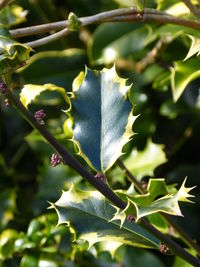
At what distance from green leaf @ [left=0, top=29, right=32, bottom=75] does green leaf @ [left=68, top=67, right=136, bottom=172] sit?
15cm

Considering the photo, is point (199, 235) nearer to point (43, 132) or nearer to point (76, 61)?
point (76, 61)

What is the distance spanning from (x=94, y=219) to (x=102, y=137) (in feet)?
0.46

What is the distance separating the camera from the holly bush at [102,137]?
93cm

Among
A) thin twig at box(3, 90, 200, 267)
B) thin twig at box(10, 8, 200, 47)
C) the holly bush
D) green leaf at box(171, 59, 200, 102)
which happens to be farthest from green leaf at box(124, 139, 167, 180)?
thin twig at box(3, 90, 200, 267)

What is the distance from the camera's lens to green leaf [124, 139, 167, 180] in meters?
1.43

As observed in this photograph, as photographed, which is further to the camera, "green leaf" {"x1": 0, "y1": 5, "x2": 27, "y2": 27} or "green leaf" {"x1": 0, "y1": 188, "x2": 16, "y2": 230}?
"green leaf" {"x1": 0, "y1": 188, "x2": 16, "y2": 230}

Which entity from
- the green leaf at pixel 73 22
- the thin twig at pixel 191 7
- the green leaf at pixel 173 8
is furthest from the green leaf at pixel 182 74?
the green leaf at pixel 73 22

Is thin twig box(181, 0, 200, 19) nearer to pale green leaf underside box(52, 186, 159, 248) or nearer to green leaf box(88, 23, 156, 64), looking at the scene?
pale green leaf underside box(52, 186, 159, 248)

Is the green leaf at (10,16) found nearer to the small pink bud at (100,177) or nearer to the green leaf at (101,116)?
the green leaf at (101,116)

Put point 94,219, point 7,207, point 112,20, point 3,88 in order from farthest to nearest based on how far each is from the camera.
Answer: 1. point 7,207
2. point 112,20
3. point 94,219
4. point 3,88

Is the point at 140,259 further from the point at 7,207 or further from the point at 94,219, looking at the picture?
the point at 94,219

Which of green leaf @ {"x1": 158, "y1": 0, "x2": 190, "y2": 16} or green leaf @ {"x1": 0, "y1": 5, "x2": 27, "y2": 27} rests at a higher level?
green leaf @ {"x1": 0, "y1": 5, "x2": 27, "y2": 27}

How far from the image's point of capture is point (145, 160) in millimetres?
1462

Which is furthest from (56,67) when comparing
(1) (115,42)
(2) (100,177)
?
(2) (100,177)
